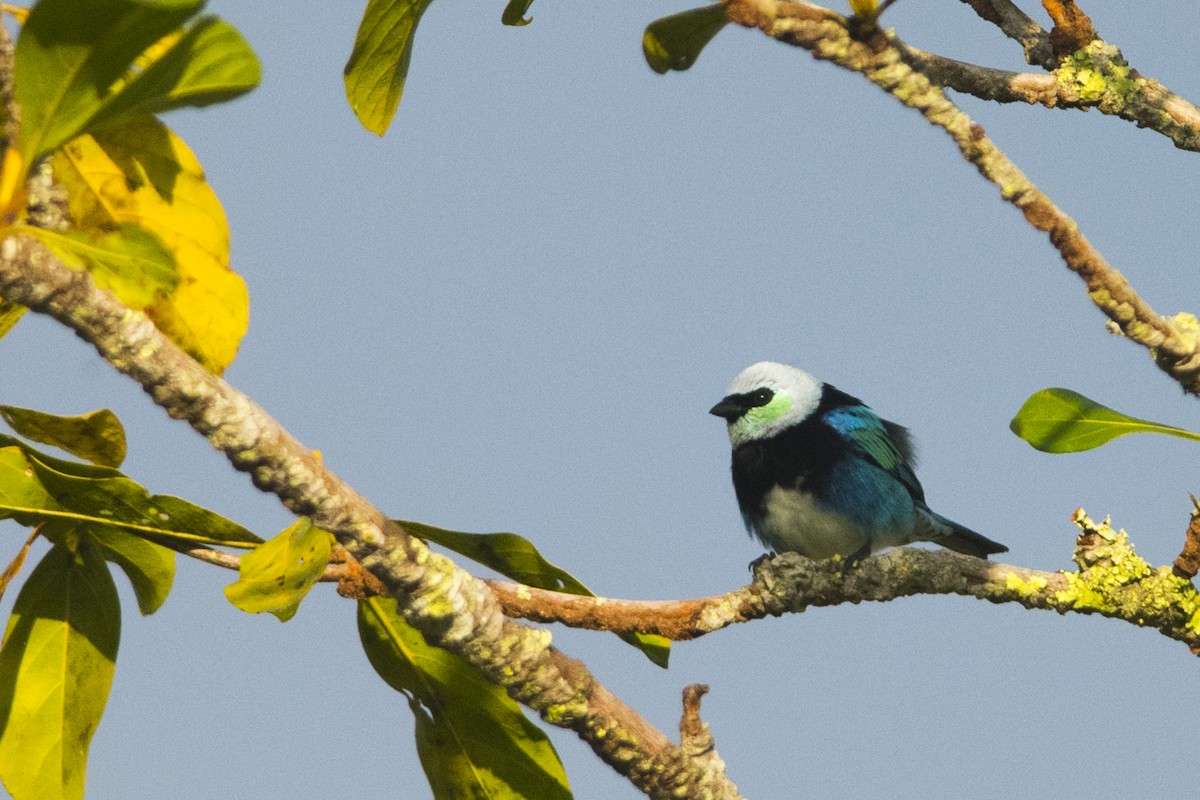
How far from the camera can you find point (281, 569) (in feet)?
7.20

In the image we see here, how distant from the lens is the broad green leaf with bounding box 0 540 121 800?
107 inches

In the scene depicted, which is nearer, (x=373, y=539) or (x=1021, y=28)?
(x=373, y=539)

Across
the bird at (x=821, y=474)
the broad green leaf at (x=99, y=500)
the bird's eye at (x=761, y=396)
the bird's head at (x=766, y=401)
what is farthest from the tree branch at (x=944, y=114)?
the bird's eye at (x=761, y=396)

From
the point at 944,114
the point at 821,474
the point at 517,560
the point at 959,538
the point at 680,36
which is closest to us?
the point at 944,114

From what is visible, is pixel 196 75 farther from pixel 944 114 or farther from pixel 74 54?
pixel 944 114

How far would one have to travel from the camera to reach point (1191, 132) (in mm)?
2896

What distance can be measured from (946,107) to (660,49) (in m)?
0.58

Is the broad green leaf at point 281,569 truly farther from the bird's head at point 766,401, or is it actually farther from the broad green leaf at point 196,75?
the bird's head at point 766,401

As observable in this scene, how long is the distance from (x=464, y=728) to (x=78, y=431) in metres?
1.03

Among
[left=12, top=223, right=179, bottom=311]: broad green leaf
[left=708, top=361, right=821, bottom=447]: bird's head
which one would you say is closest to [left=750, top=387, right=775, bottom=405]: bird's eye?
[left=708, top=361, right=821, bottom=447]: bird's head

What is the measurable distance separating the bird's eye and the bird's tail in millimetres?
868

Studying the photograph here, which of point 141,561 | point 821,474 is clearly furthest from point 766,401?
point 141,561

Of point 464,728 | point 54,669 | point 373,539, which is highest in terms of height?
point 373,539

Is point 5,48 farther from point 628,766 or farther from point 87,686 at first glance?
point 628,766
